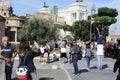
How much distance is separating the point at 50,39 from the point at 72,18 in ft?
300

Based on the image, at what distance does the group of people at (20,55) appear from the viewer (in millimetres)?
11859

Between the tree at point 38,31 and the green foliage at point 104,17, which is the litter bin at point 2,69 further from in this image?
the green foliage at point 104,17

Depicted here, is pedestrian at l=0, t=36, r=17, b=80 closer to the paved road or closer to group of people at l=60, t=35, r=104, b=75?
the paved road

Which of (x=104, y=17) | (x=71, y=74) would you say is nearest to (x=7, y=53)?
(x=71, y=74)

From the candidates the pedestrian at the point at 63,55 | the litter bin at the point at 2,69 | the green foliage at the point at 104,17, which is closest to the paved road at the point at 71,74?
the litter bin at the point at 2,69

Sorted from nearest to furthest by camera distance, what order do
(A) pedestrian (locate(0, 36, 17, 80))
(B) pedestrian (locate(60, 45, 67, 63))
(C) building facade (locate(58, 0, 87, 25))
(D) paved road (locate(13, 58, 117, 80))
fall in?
(A) pedestrian (locate(0, 36, 17, 80))
(D) paved road (locate(13, 58, 117, 80))
(B) pedestrian (locate(60, 45, 67, 63))
(C) building facade (locate(58, 0, 87, 25))

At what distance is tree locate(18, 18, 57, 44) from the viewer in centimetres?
7150

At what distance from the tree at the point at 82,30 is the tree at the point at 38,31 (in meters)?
28.1

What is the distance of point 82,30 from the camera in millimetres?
103688

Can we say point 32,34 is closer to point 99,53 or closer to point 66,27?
point 99,53

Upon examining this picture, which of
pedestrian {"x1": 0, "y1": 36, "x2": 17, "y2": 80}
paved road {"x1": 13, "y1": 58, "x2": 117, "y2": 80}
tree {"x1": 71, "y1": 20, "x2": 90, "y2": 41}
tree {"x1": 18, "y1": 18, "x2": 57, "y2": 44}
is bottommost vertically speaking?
tree {"x1": 71, "y1": 20, "x2": 90, "y2": 41}

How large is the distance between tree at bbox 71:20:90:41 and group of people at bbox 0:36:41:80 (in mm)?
88644

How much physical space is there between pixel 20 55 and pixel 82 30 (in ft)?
302

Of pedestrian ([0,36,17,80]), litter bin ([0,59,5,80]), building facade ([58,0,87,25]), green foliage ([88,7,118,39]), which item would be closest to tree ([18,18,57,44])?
green foliage ([88,7,118,39])
